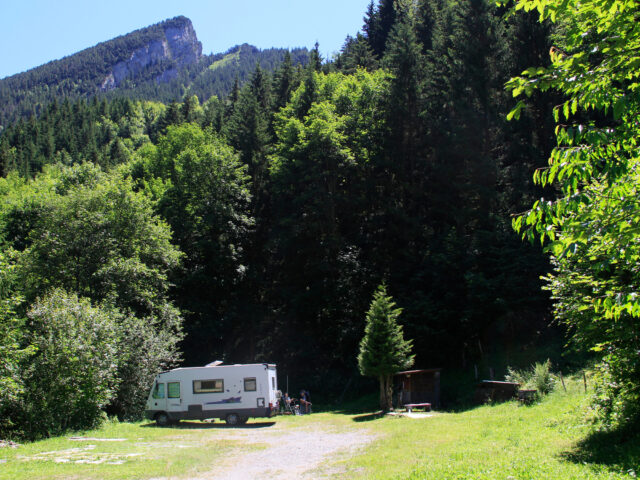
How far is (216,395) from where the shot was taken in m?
21.0

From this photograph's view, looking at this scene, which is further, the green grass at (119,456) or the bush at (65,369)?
the bush at (65,369)

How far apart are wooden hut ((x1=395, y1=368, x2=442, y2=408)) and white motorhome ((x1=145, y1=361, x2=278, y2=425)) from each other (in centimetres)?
631

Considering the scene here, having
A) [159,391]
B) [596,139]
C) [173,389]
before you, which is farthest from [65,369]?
[596,139]

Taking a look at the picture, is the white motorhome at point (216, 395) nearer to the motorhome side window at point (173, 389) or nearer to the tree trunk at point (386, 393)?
the motorhome side window at point (173, 389)

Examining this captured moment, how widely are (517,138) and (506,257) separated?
8431mm

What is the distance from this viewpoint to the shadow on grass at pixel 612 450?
768 centimetres

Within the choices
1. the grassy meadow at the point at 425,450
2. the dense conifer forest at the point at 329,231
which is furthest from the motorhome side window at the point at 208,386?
the dense conifer forest at the point at 329,231

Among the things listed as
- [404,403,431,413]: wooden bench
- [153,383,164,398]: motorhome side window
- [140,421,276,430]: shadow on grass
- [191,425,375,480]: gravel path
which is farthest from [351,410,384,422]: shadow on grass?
[153,383,164,398]: motorhome side window

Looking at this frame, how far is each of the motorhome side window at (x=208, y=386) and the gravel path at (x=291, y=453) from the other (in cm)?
340

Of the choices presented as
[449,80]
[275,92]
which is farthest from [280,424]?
[275,92]

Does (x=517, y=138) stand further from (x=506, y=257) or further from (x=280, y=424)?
(x=280, y=424)

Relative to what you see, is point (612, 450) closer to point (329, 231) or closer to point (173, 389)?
point (173, 389)

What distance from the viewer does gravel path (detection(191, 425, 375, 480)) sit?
33.2ft

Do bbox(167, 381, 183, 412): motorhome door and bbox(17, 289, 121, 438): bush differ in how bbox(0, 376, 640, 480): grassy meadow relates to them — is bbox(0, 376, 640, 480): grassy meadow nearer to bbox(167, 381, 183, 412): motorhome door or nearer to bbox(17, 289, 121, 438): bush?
bbox(17, 289, 121, 438): bush
